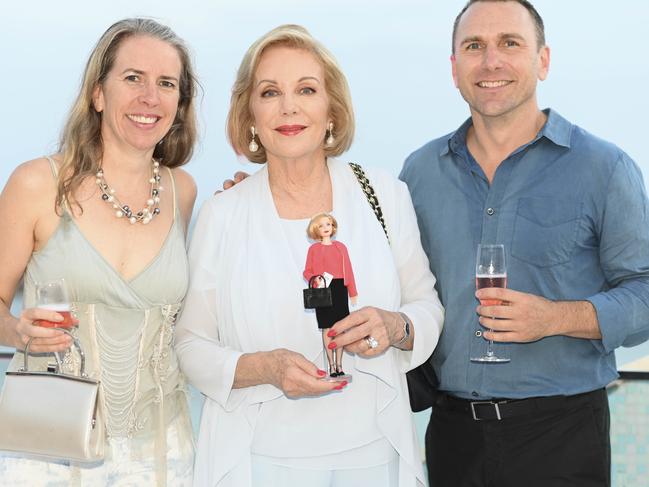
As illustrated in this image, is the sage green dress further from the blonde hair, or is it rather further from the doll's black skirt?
the doll's black skirt

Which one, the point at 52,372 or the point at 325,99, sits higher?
the point at 325,99

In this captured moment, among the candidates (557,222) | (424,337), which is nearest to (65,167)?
(424,337)

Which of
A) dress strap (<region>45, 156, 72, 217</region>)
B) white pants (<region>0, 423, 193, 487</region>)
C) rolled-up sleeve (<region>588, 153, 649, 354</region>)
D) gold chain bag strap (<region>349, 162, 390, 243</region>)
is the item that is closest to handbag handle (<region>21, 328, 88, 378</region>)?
white pants (<region>0, 423, 193, 487</region>)

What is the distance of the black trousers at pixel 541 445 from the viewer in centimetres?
312

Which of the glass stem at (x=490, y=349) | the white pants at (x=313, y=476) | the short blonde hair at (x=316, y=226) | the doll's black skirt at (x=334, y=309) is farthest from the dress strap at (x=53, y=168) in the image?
the glass stem at (x=490, y=349)

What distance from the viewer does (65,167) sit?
306cm

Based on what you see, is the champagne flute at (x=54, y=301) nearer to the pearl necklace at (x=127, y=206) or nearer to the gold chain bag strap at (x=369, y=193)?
the pearl necklace at (x=127, y=206)

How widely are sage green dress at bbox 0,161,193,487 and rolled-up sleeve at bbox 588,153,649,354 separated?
148 centimetres

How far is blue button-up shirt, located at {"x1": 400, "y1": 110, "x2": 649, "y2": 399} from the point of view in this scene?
3145 mm

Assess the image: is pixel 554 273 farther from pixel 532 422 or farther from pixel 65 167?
pixel 65 167

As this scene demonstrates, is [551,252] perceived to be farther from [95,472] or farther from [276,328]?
[95,472]

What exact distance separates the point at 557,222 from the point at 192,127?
1.43 m

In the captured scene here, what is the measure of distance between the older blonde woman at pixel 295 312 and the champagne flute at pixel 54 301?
0.48m

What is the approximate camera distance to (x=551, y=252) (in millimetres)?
3199
